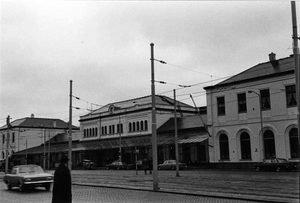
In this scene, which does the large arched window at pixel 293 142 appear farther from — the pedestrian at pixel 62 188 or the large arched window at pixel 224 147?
the pedestrian at pixel 62 188

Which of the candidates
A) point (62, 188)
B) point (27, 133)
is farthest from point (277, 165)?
point (27, 133)

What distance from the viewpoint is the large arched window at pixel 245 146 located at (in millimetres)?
45075

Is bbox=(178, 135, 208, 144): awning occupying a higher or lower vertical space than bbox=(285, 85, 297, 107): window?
lower

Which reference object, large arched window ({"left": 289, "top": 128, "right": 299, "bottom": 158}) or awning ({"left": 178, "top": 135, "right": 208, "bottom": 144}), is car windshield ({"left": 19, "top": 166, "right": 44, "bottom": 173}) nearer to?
large arched window ({"left": 289, "top": 128, "right": 299, "bottom": 158})

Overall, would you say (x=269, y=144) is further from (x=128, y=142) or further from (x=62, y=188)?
(x=62, y=188)

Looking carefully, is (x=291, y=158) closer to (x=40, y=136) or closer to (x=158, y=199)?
(x=158, y=199)

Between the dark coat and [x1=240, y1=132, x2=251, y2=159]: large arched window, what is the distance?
38.5 meters

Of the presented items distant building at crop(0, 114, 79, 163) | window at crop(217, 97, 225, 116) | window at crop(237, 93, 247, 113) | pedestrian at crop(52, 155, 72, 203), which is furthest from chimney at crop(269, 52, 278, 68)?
distant building at crop(0, 114, 79, 163)

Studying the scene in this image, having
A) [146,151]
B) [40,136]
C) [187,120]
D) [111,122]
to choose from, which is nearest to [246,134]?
[187,120]

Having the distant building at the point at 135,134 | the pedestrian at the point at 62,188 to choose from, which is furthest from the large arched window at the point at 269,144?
the pedestrian at the point at 62,188

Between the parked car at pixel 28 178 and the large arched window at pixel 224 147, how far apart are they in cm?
3114

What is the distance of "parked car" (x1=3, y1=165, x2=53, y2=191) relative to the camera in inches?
763

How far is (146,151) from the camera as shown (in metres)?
61.5

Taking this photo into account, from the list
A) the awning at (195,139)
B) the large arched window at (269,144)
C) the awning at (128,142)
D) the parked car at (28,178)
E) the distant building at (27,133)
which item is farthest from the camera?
the distant building at (27,133)
